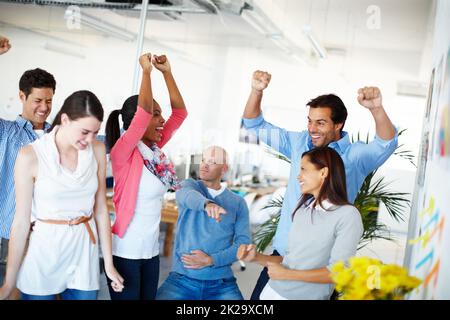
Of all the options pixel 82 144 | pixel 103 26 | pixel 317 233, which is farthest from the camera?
pixel 103 26

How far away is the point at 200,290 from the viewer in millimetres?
2785

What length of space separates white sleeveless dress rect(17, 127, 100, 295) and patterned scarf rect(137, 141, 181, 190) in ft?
0.85

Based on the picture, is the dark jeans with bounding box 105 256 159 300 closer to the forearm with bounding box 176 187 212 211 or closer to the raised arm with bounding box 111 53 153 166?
the forearm with bounding box 176 187 212 211

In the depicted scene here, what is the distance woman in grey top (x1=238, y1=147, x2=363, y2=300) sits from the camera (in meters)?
2.25

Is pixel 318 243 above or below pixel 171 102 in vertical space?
below

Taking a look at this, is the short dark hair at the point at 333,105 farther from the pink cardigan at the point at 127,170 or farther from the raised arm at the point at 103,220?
the raised arm at the point at 103,220

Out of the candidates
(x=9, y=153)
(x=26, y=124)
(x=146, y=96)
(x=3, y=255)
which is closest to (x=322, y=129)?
(x=146, y=96)

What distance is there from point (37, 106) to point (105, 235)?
780mm

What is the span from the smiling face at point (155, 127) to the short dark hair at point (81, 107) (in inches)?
10.7

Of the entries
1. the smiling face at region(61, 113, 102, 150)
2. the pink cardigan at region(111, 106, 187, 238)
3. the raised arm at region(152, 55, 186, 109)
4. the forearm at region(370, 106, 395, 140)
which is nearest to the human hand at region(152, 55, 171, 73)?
the raised arm at region(152, 55, 186, 109)

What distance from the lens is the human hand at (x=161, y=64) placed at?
2898 millimetres

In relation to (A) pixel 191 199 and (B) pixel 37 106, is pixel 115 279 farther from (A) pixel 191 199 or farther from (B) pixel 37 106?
(B) pixel 37 106
